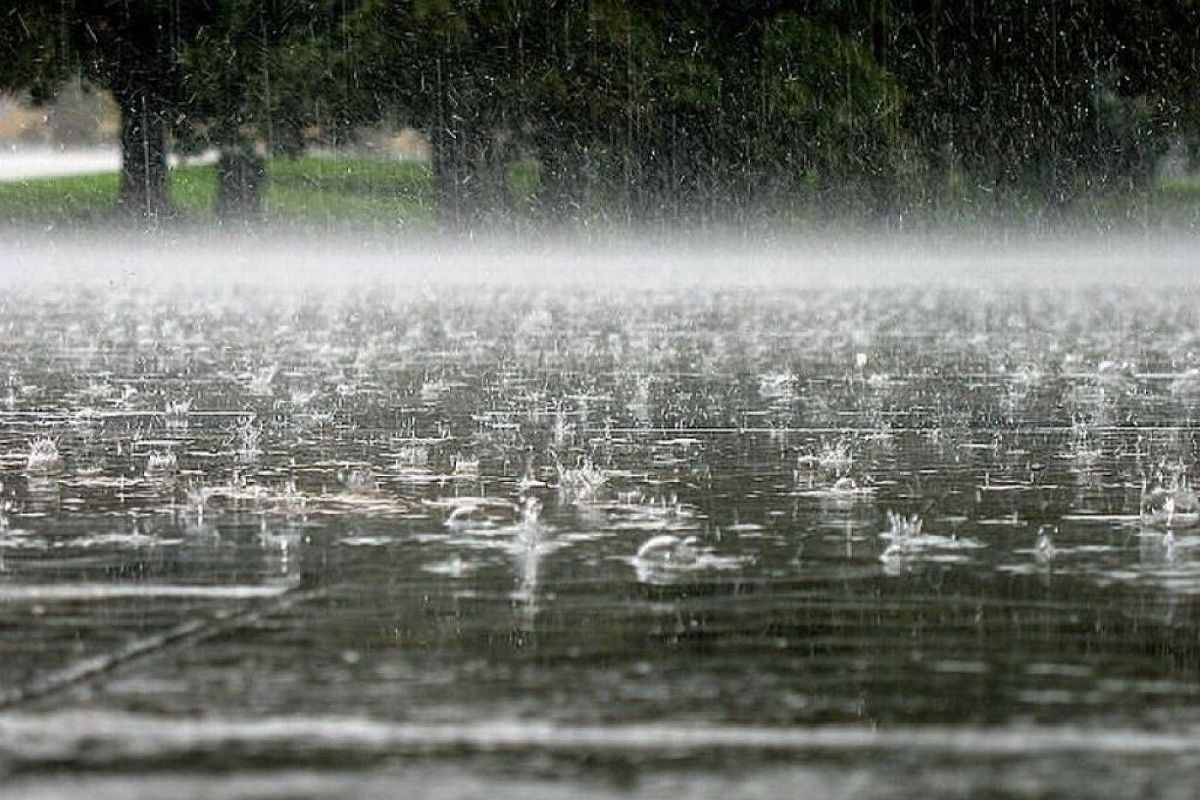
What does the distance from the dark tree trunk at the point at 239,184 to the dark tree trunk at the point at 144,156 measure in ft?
3.51

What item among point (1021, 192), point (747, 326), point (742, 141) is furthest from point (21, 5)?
point (747, 326)

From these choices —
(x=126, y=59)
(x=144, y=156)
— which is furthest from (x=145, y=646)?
(x=126, y=59)

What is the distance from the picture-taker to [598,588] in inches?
226

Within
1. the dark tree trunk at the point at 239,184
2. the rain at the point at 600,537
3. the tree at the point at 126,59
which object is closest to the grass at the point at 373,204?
the dark tree trunk at the point at 239,184

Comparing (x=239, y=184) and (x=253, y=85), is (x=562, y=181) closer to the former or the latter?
(x=239, y=184)

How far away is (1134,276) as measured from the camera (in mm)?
36844

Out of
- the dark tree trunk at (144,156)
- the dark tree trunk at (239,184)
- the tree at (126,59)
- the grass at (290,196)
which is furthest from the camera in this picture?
the grass at (290,196)

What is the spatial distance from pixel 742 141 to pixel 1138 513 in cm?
3692

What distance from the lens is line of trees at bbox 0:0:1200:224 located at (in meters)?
42.6

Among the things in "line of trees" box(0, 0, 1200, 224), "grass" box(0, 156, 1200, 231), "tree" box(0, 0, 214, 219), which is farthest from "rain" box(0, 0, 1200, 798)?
"grass" box(0, 156, 1200, 231)

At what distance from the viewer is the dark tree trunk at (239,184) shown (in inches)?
1748

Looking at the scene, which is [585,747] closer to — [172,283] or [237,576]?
[237,576]

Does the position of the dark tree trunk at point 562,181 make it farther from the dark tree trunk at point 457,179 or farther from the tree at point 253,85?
the tree at point 253,85

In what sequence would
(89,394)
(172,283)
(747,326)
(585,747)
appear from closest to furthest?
(585,747), (89,394), (747,326), (172,283)
